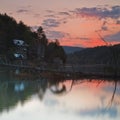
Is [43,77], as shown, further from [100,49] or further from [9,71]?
[100,49]

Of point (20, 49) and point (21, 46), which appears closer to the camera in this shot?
point (20, 49)

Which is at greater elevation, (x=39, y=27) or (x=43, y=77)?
(x=39, y=27)

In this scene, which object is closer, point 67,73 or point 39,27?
point 67,73

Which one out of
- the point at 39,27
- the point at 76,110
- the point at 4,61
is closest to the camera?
the point at 76,110

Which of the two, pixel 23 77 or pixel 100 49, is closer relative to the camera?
pixel 23 77

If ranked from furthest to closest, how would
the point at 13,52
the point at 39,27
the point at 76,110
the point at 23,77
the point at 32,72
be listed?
the point at 39,27 → the point at 13,52 → the point at 32,72 → the point at 23,77 → the point at 76,110

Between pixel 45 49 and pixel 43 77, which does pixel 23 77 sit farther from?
pixel 45 49

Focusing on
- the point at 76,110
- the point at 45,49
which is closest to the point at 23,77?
the point at 76,110

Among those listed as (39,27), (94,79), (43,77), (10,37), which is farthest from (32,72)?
(39,27)

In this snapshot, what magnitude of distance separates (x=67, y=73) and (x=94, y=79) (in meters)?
3.83

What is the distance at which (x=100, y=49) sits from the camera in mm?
120062

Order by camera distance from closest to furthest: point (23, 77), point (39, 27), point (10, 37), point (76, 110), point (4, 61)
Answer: point (76, 110) → point (23, 77) → point (4, 61) → point (10, 37) → point (39, 27)

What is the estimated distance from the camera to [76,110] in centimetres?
2227

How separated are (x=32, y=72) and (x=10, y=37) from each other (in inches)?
1047
